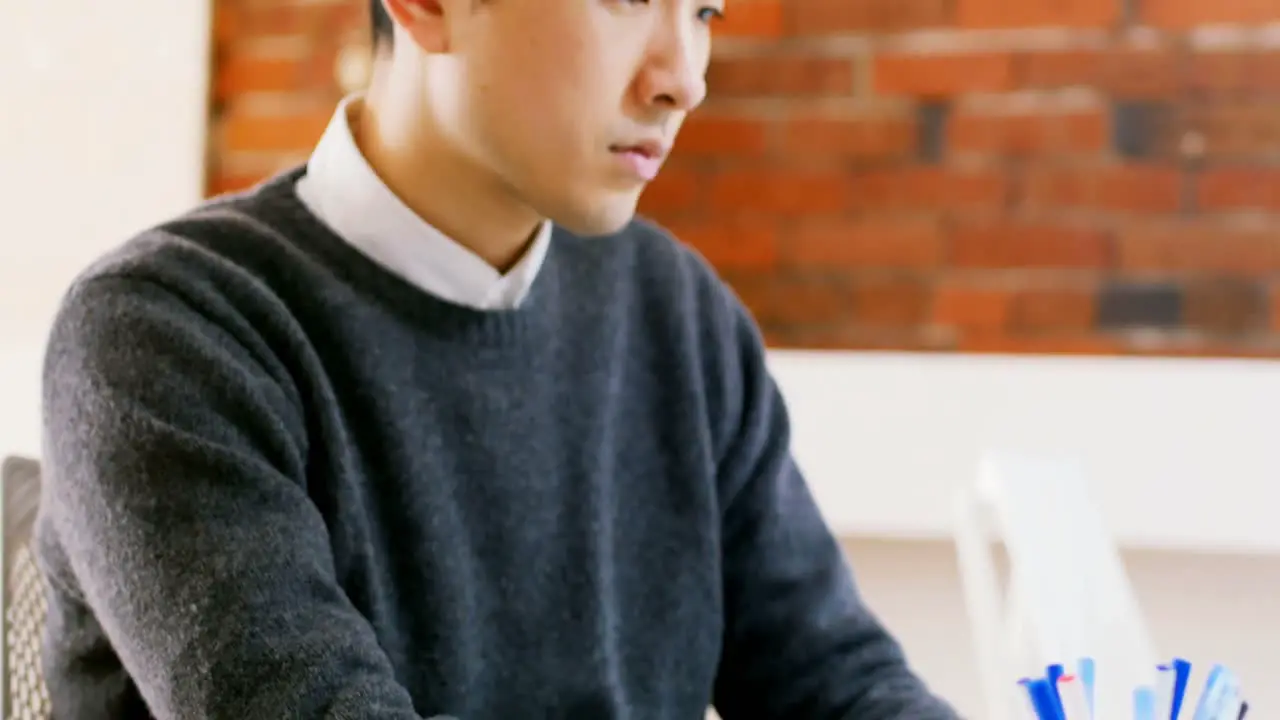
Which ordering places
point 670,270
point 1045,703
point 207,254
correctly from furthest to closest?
1. point 670,270
2. point 207,254
3. point 1045,703

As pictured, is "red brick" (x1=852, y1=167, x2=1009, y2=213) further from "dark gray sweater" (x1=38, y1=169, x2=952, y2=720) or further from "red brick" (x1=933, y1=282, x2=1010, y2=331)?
"dark gray sweater" (x1=38, y1=169, x2=952, y2=720)

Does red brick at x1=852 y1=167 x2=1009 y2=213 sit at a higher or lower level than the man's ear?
lower

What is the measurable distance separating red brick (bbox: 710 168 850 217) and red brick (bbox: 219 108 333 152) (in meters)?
0.54

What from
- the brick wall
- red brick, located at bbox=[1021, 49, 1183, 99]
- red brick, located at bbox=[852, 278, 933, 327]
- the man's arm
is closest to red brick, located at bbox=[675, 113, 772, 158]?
the brick wall

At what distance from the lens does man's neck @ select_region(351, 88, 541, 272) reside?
844 millimetres

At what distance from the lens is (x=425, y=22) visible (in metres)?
0.81

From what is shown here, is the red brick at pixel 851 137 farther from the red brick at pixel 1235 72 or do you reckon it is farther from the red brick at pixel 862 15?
the red brick at pixel 1235 72

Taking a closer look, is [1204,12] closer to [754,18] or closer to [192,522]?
[754,18]

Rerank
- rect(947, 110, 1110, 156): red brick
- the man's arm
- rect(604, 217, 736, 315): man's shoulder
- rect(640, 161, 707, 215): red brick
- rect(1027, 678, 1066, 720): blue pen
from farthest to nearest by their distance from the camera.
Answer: rect(640, 161, 707, 215): red brick < rect(947, 110, 1110, 156): red brick < rect(604, 217, 736, 315): man's shoulder < the man's arm < rect(1027, 678, 1066, 720): blue pen

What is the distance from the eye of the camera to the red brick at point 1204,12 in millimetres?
1369

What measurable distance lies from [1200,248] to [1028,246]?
182 millimetres

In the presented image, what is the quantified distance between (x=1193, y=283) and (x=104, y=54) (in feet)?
4.48

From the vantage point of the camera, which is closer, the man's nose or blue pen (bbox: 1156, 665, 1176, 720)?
blue pen (bbox: 1156, 665, 1176, 720)

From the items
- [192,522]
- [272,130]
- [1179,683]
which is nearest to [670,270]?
[192,522]
